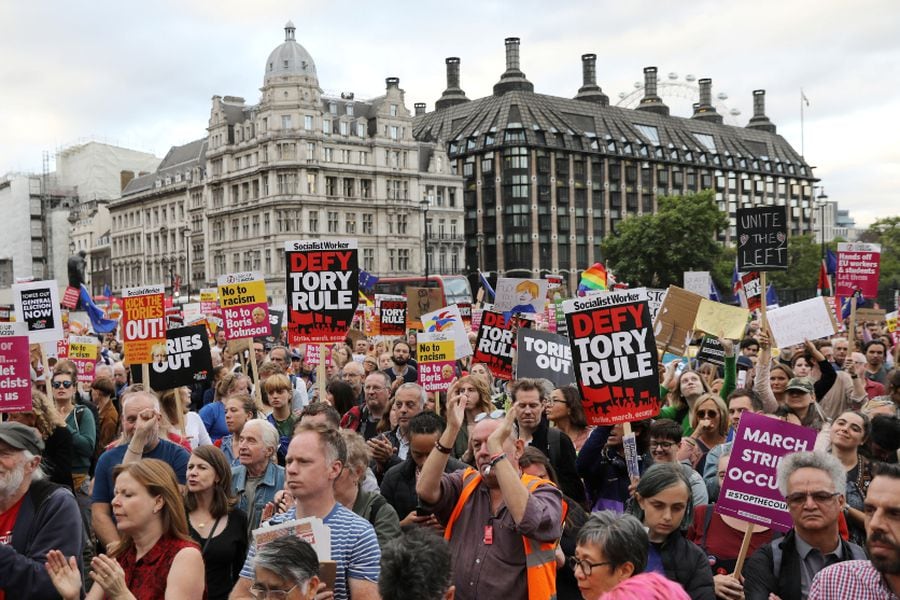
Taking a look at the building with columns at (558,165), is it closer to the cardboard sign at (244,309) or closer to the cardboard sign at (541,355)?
the cardboard sign at (244,309)

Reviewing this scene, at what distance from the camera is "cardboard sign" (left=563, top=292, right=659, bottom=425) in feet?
21.4

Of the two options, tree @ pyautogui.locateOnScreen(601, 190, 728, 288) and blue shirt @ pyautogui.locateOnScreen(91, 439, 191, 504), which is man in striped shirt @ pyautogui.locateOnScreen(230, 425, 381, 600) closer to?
blue shirt @ pyautogui.locateOnScreen(91, 439, 191, 504)

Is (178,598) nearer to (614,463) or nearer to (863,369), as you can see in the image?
(614,463)

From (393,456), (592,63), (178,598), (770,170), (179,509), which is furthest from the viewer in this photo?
(770,170)

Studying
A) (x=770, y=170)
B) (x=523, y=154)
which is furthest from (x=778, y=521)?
(x=770, y=170)

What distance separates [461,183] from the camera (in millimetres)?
81188

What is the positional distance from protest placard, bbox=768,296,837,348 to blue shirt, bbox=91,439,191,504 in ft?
22.8

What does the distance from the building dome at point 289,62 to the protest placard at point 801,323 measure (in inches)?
2562

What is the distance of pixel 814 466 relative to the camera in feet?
14.6

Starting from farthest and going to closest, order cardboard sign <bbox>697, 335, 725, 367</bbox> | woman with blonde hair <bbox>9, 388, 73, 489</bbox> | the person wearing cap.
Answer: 1. cardboard sign <bbox>697, 335, 725, 367</bbox>
2. woman with blonde hair <bbox>9, 388, 73, 489</bbox>
3. the person wearing cap

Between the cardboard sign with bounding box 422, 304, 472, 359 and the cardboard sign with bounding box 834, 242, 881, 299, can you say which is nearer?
the cardboard sign with bounding box 422, 304, 472, 359

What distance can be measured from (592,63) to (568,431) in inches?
3722

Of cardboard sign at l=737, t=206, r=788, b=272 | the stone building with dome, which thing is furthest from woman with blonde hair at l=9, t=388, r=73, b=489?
the stone building with dome

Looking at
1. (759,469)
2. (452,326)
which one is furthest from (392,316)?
(759,469)
